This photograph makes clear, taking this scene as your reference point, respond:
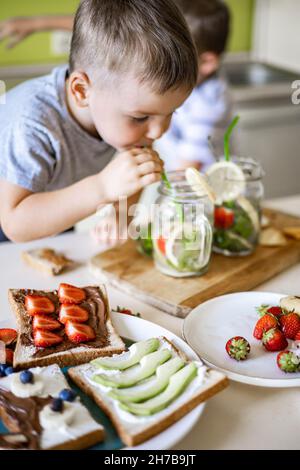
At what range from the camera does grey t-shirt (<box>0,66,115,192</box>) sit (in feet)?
4.34

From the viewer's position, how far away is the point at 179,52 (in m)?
1.18

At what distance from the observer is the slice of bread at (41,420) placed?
2.52ft

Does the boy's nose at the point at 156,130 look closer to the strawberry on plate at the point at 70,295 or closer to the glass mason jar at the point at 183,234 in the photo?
the glass mason jar at the point at 183,234

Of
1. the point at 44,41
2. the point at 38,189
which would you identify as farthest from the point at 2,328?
the point at 44,41

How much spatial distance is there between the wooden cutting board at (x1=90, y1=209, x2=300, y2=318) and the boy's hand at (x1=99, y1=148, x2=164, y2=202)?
198mm

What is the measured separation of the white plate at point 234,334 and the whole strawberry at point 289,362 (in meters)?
0.01

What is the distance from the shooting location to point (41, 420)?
797mm

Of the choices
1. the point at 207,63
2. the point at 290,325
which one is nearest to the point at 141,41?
the point at 290,325

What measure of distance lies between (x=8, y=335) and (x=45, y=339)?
0.28 feet

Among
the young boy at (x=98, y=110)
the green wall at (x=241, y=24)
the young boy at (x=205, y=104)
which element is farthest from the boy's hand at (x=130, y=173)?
the green wall at (x=241, y=24)

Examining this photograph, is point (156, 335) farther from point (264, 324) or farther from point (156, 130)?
point (156, 130)

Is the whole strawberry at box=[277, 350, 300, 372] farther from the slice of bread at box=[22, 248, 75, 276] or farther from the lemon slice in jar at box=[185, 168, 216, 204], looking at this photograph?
the slice of bread at box=[22, 248, 75, 276]
